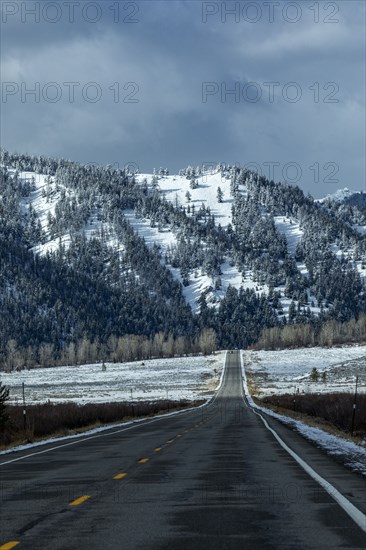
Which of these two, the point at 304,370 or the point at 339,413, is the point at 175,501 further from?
the point at 304,370

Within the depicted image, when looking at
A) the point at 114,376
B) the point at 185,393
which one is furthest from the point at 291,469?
the point at 114,376

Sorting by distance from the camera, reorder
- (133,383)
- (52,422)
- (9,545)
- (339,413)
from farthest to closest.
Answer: (133,383), (339,413), (52,422), (9,545)

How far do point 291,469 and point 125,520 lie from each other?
732cm

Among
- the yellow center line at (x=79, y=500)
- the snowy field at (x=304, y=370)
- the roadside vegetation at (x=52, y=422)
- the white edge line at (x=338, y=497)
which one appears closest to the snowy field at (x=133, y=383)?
the snowy field at (x=304, y=370)

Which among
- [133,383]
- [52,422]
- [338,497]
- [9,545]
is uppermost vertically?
[9,545]

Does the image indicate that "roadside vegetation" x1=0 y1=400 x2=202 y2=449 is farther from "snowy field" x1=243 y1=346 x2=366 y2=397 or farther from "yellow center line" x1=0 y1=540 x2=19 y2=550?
"snowy field" x1=243 y1=346 x2=366 y2=397

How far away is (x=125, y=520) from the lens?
9961 millimetres

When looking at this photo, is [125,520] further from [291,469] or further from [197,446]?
[197,446]

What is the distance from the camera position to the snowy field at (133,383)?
105 metres

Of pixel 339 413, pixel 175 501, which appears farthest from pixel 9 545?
pixel 339 413

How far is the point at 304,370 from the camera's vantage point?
142625 millimetres

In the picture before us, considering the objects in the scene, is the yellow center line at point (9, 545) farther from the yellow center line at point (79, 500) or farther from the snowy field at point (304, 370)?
the snowy field at point (304, 370)

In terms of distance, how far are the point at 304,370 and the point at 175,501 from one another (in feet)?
438

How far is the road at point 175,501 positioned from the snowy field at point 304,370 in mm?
74628
